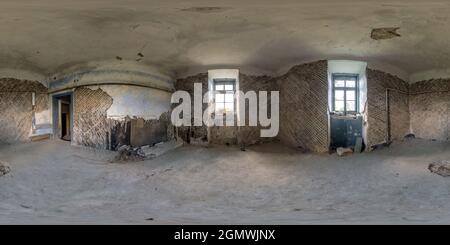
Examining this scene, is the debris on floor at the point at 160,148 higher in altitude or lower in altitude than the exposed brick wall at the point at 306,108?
lower

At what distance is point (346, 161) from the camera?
8.04 meters

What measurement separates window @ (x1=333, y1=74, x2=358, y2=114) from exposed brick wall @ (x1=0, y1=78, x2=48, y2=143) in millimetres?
8607

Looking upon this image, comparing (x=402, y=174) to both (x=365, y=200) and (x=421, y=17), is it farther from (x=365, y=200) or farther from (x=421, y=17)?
(x=421, y=17)

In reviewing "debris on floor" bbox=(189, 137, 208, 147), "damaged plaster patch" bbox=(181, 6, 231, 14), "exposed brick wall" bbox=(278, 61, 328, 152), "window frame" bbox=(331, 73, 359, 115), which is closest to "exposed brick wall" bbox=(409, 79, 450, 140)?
"window frame" bbox=(331, 73, 359, 115)

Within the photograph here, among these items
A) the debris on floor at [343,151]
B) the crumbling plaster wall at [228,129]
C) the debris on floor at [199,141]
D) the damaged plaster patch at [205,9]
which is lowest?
the debris on floor at [343,151]

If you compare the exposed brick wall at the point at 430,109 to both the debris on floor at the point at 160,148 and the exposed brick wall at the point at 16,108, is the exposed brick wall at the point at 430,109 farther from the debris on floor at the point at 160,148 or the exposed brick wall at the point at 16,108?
the exposed brick wall at the point at 16,108

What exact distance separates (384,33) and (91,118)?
7.64m

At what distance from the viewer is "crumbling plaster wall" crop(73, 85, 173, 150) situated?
932 cm

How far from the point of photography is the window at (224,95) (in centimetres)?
1016

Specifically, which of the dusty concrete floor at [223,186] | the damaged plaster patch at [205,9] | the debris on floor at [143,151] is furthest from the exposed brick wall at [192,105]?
the damaged plaster patch at [205,9]

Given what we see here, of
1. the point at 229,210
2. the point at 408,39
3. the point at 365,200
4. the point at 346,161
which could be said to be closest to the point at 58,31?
the point at 229,210

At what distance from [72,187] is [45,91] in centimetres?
519

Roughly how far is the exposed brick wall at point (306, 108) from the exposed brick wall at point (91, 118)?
506 cm

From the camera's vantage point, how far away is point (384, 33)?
7.13m
